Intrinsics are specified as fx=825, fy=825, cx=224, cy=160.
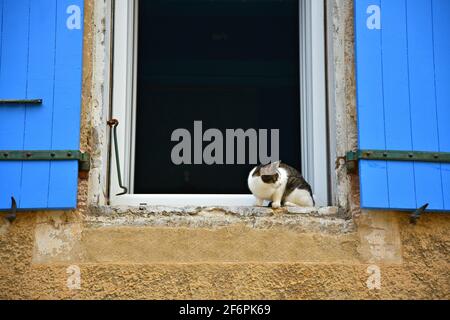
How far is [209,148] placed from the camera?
440 centimetres

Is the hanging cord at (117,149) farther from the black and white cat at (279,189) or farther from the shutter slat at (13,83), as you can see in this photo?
the black and white cat at (279,189)

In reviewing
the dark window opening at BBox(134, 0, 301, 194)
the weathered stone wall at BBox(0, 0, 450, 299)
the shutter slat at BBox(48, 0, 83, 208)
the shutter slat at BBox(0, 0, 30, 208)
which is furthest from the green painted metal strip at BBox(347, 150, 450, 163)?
the shutter slat at BBox(0, 0, 30, 208)

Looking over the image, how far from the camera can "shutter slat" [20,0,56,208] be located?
3.60 m

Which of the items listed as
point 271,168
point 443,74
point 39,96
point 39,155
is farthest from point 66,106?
point 443,74

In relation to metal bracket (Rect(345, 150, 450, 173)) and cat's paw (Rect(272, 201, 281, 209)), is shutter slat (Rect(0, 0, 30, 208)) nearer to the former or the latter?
cat's paw (Rect(272, 201, 281, 209))

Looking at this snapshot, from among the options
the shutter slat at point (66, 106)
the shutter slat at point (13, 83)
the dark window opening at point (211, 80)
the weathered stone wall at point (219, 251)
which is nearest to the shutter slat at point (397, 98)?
the weathered stone wall at point (219, 251)

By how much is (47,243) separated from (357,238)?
1.38 meters

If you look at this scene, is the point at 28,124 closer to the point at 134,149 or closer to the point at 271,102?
the point at 134,149

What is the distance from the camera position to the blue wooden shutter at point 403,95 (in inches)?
143

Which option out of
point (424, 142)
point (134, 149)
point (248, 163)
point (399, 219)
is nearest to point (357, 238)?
point (399, 219)

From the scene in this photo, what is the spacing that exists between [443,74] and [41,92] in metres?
1.84
